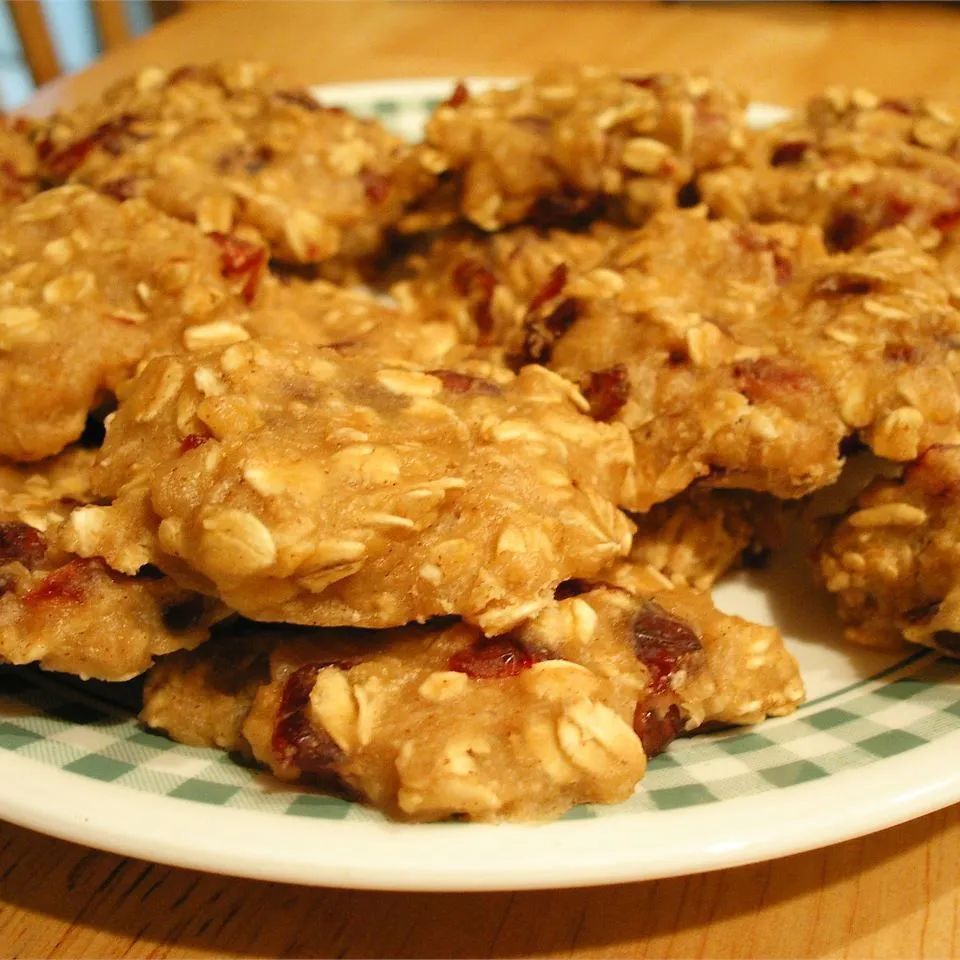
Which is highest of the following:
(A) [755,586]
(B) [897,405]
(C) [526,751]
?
(B) [897,405]

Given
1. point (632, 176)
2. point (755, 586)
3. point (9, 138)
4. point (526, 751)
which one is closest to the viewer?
point (526, 751)

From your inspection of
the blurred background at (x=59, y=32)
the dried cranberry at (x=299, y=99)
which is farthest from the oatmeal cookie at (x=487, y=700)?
the blurred background at (x=59, y=32)

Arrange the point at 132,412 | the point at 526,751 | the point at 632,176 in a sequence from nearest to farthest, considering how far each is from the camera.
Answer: the point at 526,751, the point at 132,412, the point at 632,176

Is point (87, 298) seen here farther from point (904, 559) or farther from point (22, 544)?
point (904, 559)

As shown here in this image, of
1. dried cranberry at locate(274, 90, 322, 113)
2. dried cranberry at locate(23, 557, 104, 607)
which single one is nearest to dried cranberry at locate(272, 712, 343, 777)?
dried cranberry at locate(23, 557, 104, 607)

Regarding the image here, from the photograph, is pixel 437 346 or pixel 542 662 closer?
pixel 542 662

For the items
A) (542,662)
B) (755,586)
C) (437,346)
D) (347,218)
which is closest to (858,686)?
(755,586)

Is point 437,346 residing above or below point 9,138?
below

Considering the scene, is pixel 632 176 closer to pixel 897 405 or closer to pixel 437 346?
pixel 437 346
